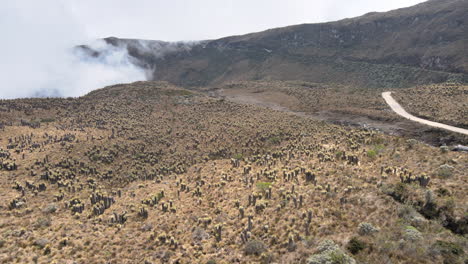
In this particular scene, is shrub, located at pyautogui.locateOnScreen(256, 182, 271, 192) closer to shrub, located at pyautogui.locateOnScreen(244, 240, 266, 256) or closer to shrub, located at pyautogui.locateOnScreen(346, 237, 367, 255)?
shrub, located at pyautogui.locateOnScreen(244, 240, 266, 256)

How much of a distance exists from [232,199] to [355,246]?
1045cm

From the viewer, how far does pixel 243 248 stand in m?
14.1

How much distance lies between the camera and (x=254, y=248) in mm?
13641

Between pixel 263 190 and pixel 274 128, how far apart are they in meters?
25.2

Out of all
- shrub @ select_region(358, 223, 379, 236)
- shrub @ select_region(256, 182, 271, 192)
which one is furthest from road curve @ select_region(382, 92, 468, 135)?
shrub @ select_region(358, 223, 379, 236)

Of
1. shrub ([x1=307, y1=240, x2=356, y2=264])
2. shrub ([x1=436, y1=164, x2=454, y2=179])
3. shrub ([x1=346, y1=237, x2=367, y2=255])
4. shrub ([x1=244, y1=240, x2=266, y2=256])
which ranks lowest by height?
shrub ([x1=244, y1=240, x2=266, y2=256])

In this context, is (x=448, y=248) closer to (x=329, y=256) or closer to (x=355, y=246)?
(x=355, y=246)

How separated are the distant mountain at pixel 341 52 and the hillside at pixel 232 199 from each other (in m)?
83.6

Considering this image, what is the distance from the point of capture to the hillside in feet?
44.2

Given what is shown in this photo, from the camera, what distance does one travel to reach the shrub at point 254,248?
1354cm

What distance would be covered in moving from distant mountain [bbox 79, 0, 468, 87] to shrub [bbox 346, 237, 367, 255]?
9556cm

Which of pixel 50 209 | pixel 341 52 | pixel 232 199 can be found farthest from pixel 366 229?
pixel 341 52

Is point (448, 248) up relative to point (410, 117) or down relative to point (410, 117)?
down

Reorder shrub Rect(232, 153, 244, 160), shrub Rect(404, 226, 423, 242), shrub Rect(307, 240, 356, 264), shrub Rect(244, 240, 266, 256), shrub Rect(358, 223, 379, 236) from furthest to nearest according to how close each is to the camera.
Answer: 1. shrub Rect(232, 153, 244, 160)
2. shrub Rect(244, 240, 266, 256)
3. shrub Rect(358, 223, 379, 236)
4. shrub Rect(404, 226, 423, 242)
5. shrub Rect(307, 240, 356, 264)
